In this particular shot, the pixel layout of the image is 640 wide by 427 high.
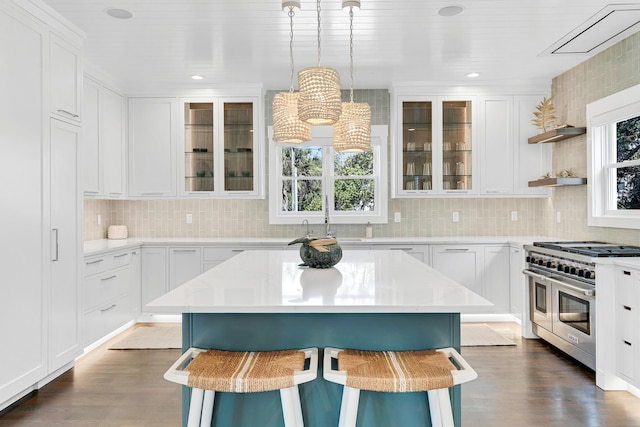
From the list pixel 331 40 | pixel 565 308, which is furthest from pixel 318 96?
pixel 565 308

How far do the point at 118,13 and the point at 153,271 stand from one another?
267 cm

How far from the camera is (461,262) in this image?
490 cm

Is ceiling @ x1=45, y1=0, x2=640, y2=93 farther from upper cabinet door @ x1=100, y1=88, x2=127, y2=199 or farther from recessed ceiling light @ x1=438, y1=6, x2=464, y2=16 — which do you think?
upper cabinet door @ x1=100, y1=88, x2=127, y2=199

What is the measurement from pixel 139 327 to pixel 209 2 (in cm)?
337

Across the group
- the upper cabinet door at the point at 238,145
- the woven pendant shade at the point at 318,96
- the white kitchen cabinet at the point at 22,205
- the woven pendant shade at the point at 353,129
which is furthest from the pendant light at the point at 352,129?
the upper cabinet door at the point at 238,145

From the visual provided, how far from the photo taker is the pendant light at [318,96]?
7.80ft

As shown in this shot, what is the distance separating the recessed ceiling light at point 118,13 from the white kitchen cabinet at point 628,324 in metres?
3.85

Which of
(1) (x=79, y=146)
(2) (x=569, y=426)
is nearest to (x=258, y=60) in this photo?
(1) (x=79, y=146)

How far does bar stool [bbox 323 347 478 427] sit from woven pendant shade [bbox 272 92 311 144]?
1.35m

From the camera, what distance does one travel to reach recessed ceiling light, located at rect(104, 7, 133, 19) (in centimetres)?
326

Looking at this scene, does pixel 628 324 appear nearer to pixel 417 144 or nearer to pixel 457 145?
pixel 457 145

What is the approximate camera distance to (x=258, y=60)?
14.3 feet

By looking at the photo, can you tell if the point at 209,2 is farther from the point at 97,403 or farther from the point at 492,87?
the point at 492,87

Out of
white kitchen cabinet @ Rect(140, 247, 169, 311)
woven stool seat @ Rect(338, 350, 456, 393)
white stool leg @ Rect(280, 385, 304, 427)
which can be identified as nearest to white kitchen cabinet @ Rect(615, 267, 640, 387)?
woven stool seat @ Rect(338, 350, 456, 393)
